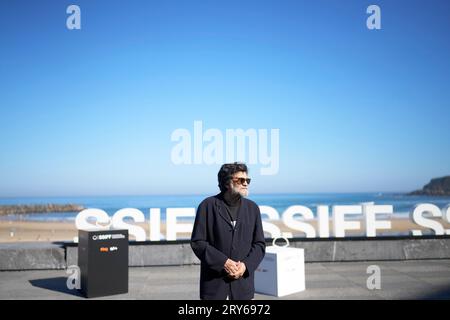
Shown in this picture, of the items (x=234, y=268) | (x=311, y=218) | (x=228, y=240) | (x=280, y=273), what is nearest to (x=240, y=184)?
(x=228, y=240)

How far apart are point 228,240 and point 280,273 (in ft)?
13.2

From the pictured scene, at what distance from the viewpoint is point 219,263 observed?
3.05 meters

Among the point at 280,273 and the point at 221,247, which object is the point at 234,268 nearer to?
the point at 221,247

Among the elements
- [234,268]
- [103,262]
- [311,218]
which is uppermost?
[234,268]

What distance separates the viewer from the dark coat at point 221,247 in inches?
123

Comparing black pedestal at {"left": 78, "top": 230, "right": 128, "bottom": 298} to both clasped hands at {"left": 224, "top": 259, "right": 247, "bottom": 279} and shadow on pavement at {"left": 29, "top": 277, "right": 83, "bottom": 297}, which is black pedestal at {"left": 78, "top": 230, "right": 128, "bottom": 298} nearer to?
shadow on pavement at {"left": 29, "top": 277, "right": 83, "bottom": 297}

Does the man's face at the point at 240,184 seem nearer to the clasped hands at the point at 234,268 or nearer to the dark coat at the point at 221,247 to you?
the dark coat at the point at 221,247

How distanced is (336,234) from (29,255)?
762 centimetres

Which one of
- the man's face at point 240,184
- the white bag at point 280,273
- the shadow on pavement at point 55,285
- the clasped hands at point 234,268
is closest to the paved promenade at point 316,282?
the shadow on pavement at point 55,285

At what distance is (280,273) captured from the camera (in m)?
6.87

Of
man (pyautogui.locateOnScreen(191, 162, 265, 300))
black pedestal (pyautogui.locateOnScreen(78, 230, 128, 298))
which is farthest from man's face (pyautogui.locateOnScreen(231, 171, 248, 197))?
black pedestal (pyautogui.locateOnScreen(78, 230, 128, 298))

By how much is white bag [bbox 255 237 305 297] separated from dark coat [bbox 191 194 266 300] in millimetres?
3853
